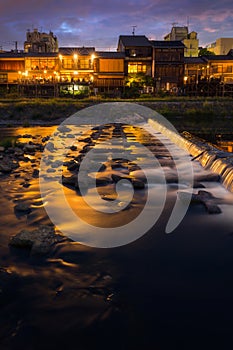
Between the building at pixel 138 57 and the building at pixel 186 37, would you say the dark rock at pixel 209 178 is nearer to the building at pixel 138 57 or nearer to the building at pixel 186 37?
the building at pixel 138 57

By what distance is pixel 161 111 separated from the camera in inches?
1449

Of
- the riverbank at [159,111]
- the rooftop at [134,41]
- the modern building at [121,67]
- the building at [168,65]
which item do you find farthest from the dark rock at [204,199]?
the rooftop at [134,41]

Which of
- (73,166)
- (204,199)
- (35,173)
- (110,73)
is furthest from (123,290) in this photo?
(110,73)

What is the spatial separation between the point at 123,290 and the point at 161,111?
33.7 m

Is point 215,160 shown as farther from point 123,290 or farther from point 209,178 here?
point 123,290

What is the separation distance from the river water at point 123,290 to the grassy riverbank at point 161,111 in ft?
90.1

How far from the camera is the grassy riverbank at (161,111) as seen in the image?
3428 centimetres

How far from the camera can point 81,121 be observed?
3512 cm

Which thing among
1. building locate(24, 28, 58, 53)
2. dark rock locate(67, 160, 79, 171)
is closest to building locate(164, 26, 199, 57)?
building locate(24, 28, 58, 53)

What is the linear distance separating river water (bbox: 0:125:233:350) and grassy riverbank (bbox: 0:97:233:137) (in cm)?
2747

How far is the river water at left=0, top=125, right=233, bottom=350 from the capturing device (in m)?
3.62

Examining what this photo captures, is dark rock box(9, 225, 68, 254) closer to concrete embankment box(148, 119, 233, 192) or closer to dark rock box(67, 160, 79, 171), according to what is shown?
concrete embankment box(148, 119, 233, 192)

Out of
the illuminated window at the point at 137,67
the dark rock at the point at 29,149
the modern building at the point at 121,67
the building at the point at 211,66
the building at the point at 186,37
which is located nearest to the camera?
the dark rock at the point at 29,149

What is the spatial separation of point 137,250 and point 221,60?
52827 mm
